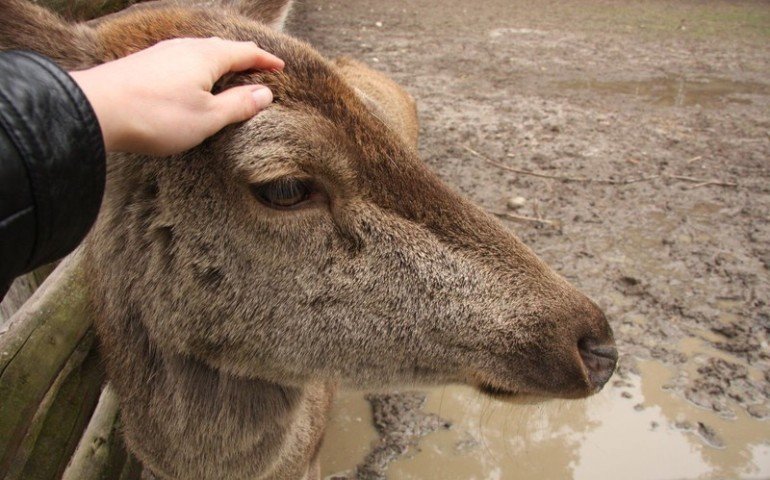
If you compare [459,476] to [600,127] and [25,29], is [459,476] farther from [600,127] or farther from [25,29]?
[600,127]

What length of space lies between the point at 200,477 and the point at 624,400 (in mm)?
2635

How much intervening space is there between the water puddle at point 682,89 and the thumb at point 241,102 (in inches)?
319

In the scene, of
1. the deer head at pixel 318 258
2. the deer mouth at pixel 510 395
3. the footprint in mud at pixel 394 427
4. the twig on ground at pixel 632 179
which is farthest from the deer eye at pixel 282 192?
the twig on ground at pixel 632 179

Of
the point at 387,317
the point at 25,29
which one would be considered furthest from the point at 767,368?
the point at 25,29

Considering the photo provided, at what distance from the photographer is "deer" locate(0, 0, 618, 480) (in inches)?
77.2

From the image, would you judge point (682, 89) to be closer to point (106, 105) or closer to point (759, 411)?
point (759, 411)

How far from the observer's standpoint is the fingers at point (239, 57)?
1.77 metres

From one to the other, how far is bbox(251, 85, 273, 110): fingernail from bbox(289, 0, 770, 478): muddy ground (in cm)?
311

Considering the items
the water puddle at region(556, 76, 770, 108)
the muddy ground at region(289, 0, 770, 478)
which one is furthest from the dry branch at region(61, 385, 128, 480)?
the water puddle at region(556, 76, 770, 108)

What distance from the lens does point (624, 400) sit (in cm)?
386

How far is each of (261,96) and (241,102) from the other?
0.08 meters

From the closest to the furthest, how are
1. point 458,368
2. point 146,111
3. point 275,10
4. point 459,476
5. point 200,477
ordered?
1. point 146,111
2. point 458,368
3. point 200,477
4. point 275,10
5. point 459,476

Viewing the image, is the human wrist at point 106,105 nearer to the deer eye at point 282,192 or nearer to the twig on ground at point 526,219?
the deer eye at point 282,192

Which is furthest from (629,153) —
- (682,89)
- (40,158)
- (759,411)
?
(40,158)
